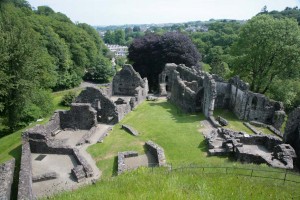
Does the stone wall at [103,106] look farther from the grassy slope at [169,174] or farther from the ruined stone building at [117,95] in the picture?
the grassy slope at [169,174]

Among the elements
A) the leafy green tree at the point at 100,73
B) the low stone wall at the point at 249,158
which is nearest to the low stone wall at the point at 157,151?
the low stone wall at the point at 249,158

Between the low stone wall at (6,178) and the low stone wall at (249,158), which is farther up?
the low stone wall at (249,158)

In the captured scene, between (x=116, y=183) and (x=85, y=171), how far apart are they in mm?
5530

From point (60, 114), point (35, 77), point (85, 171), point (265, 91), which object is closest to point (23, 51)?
point (35, 77)

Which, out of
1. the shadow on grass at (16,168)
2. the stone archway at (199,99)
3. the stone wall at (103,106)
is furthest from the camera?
the stone archway at (199,99)

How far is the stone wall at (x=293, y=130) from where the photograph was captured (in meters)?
A: 19.1

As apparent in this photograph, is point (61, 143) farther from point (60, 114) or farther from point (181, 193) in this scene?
point (181, 193)

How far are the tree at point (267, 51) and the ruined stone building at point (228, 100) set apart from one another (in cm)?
507

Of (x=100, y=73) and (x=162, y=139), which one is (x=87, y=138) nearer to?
(x=162, y=139)

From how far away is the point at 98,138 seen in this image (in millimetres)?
22938

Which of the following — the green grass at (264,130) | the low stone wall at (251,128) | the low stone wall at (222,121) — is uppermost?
the low stone wall at (222,121)

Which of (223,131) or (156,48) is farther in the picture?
(156,48)

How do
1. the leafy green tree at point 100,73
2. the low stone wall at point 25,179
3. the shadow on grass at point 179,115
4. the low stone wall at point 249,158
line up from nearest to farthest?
the low stone wall at point 25,179 → the low stone wall at point 249,158 → the shadow on grass at point 179,115 → the leafy green tree at point 100,73

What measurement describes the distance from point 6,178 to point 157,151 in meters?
10.0
